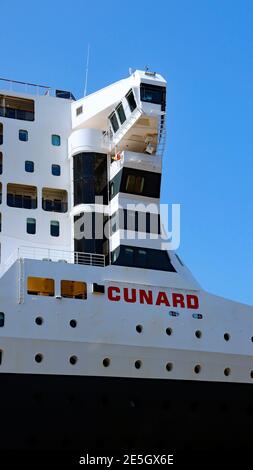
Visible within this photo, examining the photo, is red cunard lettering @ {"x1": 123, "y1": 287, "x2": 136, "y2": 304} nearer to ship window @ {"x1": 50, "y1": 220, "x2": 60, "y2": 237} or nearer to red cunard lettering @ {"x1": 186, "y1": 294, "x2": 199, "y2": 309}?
red cunard lettering @ {"x1": 186, "y1": 294, "x2": 199, "y2": 309}

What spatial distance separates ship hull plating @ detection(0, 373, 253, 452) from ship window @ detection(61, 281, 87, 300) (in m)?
2.54

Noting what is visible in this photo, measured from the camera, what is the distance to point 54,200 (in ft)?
90.0

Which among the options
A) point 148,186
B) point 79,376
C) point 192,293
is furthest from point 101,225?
point 79,376

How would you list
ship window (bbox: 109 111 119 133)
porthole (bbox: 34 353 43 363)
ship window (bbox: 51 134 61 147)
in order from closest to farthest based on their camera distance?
1. porthole (bbox: 34 353 43 363)
2. ship window (bbox: 109 111 119 133)
3. ship window (bbox: 51 134 61 147)

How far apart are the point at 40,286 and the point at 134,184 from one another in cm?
473

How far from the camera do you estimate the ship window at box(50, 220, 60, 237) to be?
26609 millimetres

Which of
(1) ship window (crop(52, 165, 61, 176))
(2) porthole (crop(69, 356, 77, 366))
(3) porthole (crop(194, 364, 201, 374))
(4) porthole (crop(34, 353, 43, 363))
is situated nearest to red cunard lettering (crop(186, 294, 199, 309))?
(3) porthole (crop(194, 364, 201, 374))

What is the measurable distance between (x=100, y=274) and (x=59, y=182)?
4.17 meters

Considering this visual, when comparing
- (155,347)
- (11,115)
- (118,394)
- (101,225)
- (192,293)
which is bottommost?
(118,394)

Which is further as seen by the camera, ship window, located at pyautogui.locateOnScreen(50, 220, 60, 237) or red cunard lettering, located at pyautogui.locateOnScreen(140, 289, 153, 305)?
ship window, located at pyautogui.locateOnScreen(50, 220, 60, 237)

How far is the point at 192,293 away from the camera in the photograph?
84.5ft

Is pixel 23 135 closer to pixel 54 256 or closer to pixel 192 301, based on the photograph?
pixel 54 256

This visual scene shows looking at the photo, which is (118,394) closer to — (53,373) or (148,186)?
(53,373)

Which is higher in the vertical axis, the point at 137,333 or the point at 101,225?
the point at 101,225
